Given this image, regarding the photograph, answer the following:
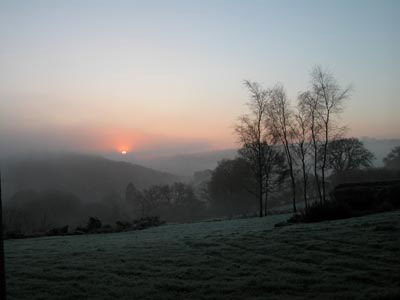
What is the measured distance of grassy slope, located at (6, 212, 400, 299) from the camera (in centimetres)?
930

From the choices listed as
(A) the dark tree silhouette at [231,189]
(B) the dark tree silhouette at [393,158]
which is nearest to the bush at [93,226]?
(A) the dark tree silhouette at [231,189]

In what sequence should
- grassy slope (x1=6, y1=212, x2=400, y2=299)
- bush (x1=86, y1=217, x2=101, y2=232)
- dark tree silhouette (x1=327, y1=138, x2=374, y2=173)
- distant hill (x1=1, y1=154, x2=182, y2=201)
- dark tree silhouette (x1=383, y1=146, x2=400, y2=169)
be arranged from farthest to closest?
Result: distant hill (x1=1, y1=154, x2=182, y2=201)
dark tree silhouette (x1=383, y1=146, x2=400, y2=169)
dark tree silhouette (x1=327, y1=138, x2=374, y2=173)
bush (x1=86, y1=217, x2=101, y2=232)
grassy slope (x1=6, y1=212, x2=400, y2=299)

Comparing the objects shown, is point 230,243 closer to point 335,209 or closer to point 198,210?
point 335,209

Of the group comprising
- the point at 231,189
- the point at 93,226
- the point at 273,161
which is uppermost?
the point at 273,161

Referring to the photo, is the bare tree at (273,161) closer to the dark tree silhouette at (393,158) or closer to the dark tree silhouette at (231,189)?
the dark tree silhouette at (231,189)

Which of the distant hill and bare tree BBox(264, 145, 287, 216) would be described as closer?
bare tree BBox(264, 145, 287, 216)

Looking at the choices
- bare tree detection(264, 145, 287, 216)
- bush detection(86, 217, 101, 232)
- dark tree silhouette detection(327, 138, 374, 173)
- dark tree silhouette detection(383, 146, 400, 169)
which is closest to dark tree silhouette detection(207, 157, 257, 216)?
dark tree silhouette detection(327, 138, 374, 173)

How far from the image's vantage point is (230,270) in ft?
37.9

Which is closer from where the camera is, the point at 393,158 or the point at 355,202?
the point at 355,202

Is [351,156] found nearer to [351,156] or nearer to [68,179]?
[351,156]

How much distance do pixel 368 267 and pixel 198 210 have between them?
88.0m

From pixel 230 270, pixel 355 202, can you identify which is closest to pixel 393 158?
pixel 355 202

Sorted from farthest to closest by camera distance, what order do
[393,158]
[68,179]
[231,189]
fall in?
1. [68,179]
2. [393,158]
3. [231,189]

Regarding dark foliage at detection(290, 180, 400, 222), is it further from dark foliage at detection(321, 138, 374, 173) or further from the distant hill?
the distant hill
